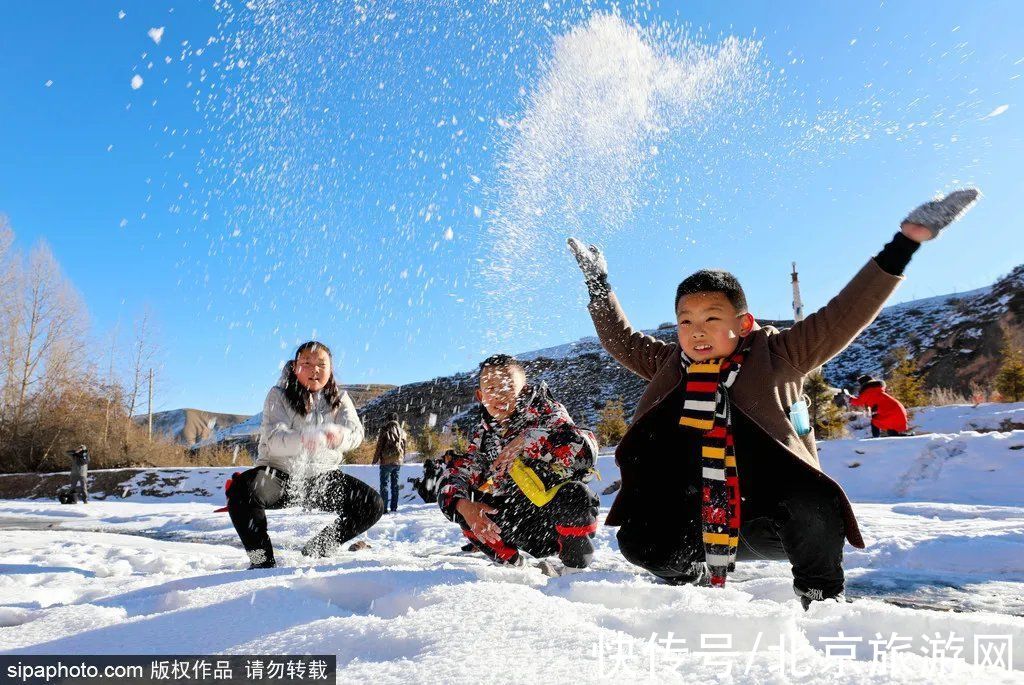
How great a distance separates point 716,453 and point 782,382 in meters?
0.37

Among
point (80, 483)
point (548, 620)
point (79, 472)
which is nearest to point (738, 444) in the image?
point (548, 620)

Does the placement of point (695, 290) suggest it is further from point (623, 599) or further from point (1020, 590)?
point (1020, 590)

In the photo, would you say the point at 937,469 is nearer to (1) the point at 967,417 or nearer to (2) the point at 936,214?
(1) the point at 967,417

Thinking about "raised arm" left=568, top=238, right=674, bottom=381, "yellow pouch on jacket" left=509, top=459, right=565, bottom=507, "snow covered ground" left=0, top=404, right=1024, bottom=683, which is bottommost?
"snow covered ground" left=0, top=404, right=1024, bottom=683

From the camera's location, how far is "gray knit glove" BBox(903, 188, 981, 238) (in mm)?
2080

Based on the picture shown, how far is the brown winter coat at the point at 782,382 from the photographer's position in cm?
214

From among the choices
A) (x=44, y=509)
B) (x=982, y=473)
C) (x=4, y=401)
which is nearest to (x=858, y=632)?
(x=982, y=473)

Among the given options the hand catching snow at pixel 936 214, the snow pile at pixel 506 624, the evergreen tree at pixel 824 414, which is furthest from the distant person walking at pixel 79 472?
the evergreen tree at pixel 824 414

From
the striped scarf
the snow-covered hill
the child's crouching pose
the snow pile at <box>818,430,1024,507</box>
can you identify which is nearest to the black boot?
the child's crouching pose

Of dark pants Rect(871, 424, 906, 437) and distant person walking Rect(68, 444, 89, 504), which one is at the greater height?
dark pants Rect(871, 424, 906, 437)

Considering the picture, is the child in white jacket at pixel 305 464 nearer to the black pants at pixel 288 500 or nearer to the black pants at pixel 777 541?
the black pants at pixel 288 500

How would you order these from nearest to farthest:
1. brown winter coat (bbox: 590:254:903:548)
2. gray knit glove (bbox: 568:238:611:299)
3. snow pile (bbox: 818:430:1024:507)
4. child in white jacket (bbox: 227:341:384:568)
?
brown winter coat (bbox: 590:254:903:548) → gray knit glove (bbox: 568:238:611:299) → child in white jacket (bbox: 227:341:384:568) → snow pile (bbox: 818:430:1024:507)

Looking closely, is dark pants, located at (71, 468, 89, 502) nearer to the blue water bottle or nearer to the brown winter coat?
the brown winter coat

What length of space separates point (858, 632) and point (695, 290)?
1246mm
